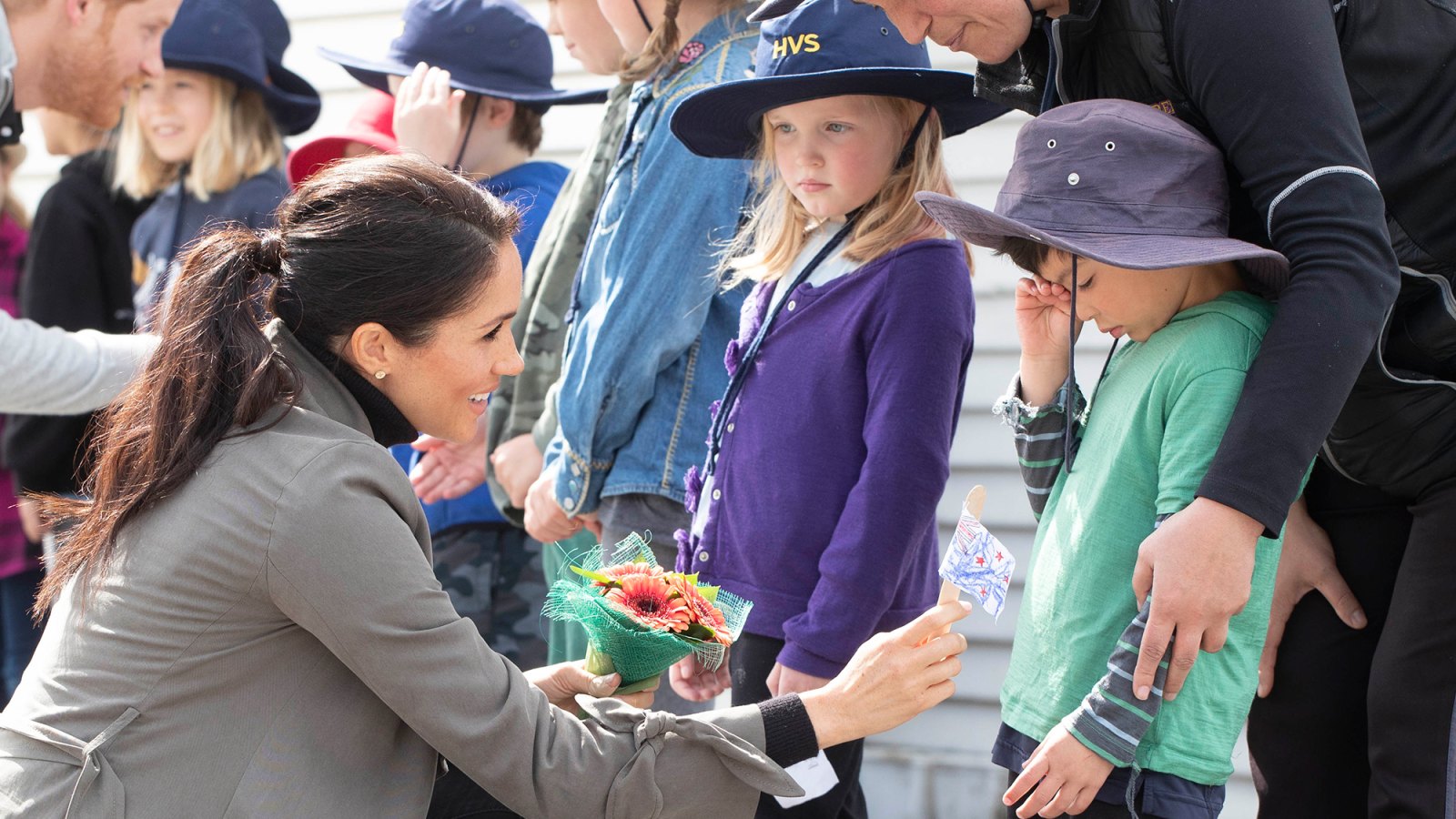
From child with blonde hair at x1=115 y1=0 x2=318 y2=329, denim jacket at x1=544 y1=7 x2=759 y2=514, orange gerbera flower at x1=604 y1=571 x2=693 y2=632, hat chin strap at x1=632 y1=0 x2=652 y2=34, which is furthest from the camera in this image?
child with blonde hair at x1=115 y1=0 x2=318 y2=329

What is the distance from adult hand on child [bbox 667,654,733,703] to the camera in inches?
114

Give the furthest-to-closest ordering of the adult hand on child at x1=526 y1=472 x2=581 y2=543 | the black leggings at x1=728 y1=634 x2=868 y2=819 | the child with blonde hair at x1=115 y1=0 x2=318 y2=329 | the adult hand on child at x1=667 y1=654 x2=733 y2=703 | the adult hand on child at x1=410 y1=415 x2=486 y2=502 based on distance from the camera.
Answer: the child with blonde hair at x1=115 y1=0 x2=318 y2=329
the adult hand on child at x1=410 y1=415 x2=486 y2=502
the adult hand on child at x1=526 y1=472 x2=581 y2=543
the adult hand on child at x1=667 y1=654 x2=733 y2=703
the black leggings at x1=728 y1=634 x2=868 y2=819

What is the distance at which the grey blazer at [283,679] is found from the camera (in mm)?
1983

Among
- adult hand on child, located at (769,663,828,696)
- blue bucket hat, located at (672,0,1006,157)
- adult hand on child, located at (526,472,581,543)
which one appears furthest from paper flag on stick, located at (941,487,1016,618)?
adult hand on child, located at (526,472,581,543)

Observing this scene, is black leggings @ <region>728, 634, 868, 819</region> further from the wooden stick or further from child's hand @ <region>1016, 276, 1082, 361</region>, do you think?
child's hand @ <region>1016, 276, 1082, 361</region>

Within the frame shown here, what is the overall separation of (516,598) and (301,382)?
179 cm

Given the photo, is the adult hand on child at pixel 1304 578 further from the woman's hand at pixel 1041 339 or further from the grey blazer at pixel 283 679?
the grey blazer at pixel 283 679

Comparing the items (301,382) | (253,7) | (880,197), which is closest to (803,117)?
(880,197)

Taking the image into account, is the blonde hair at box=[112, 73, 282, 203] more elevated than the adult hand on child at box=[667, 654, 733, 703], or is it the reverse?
the blonde hair at box=[112, 73, 282, 203]

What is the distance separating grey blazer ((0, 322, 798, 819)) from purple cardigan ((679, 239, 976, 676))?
1.87ft

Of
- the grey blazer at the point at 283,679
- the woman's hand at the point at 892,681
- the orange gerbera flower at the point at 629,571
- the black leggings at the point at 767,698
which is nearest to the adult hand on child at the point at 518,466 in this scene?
the black leggings at the point at 767,698

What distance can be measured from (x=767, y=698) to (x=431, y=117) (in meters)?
2.00

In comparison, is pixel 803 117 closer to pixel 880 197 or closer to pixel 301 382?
pixel 880 197

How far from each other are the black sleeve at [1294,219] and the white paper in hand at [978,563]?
1.10 ft
